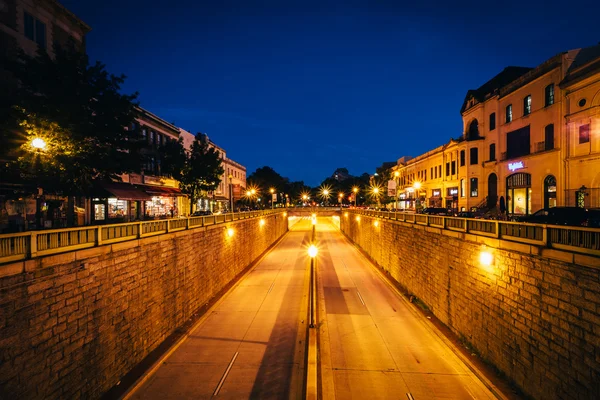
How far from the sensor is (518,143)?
3703 centimetres

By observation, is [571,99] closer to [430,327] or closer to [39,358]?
[430,327]

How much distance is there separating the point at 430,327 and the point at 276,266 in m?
22.3

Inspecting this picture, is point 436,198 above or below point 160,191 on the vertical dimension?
below

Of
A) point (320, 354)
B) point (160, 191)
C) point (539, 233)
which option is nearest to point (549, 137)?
point (539, 233)

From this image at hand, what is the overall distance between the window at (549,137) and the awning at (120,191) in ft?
130

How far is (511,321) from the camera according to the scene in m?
11.5

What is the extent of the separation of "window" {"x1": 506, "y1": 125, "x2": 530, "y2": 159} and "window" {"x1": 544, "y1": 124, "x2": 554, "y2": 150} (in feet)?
9.42

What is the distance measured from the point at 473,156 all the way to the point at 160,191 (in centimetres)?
4188

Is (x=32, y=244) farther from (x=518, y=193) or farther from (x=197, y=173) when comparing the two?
(x=518, y=193)

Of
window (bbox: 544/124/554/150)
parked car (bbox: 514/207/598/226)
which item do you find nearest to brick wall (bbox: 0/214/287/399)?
parked car (bbox: 514/207/598/226)

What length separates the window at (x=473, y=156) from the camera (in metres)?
45.8

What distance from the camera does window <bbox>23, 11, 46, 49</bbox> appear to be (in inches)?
950

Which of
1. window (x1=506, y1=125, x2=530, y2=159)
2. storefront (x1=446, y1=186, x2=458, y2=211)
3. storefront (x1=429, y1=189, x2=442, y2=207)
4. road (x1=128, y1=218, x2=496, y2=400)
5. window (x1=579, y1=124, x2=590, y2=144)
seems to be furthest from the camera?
storefront (x1=429, y1=189, x2=442, y2=207)

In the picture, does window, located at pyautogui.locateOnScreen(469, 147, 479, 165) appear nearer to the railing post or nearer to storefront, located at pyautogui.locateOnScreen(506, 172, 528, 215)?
storefront, located at pyautogui.locateOnScreen(506, 172, 528, 215)
